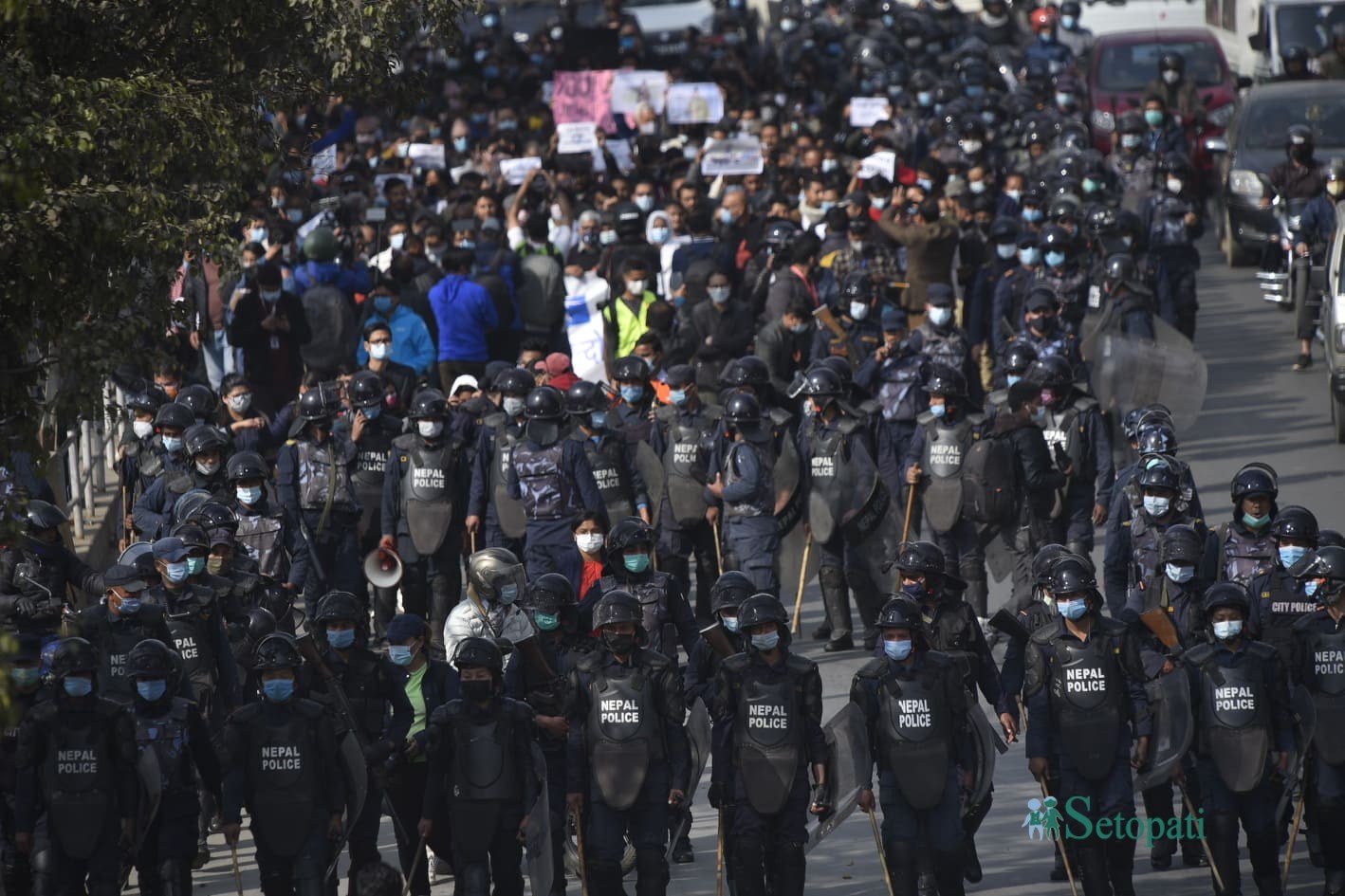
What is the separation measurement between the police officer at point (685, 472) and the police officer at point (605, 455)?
318 mm

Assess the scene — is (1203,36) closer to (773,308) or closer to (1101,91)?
(1101,91)

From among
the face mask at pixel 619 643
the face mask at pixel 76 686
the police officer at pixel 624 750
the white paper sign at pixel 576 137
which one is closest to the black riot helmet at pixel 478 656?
the police officer at pixel 624 750

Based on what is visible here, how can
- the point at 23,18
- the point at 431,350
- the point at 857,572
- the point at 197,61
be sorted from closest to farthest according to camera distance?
the point at 23,18 < the point at 197,61 < the point at 857,572 < the point at 431,350

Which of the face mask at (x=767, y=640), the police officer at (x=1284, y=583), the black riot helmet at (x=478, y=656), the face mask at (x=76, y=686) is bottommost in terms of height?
the police officer at (x=1284, y=583)

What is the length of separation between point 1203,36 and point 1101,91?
1944mm

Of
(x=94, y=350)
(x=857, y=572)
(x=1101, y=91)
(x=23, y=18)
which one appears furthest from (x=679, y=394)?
(x=1101, y=91)

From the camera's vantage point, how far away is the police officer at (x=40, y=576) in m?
12.3

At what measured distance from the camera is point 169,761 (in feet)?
36.0

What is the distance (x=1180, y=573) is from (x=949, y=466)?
11.3ft

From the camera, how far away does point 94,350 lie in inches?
394

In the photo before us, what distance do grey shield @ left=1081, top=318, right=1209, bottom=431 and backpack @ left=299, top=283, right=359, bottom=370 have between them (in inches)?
216

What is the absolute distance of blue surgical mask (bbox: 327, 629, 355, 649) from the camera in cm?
1144

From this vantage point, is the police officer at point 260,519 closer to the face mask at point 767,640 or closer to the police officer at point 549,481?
the police officer at point 549,481

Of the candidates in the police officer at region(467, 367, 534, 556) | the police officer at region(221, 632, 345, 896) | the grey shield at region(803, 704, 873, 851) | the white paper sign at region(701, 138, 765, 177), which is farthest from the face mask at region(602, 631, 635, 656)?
the white paper sign at region(701, 138, 765, 177)
